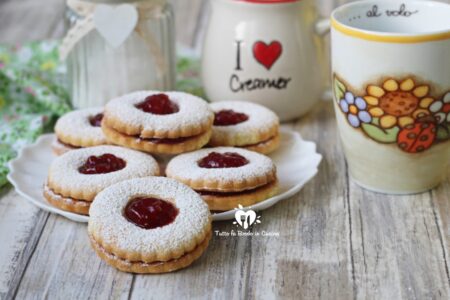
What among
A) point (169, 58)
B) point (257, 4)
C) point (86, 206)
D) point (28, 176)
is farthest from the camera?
point (169, 58)

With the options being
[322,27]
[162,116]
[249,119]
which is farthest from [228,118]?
[322,27]

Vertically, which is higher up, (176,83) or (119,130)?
→ (119,130)

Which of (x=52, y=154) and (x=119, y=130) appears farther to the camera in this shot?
(x=52, y=154)

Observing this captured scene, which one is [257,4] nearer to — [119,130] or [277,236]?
[119,130]

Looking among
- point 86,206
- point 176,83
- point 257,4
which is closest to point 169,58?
A: point 176,83

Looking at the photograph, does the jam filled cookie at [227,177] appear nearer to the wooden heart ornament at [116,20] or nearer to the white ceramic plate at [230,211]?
the white ceramic plate at [230,211]

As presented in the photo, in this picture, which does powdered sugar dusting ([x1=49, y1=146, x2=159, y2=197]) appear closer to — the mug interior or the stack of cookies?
the stack of cookies

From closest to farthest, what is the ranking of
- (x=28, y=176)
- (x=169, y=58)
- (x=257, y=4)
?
(x=28, y=176)
(x=257, y=4)
(x=169, y=58)

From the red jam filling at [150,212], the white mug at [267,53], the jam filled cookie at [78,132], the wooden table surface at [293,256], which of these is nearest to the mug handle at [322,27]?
the white mug at [267,53]
